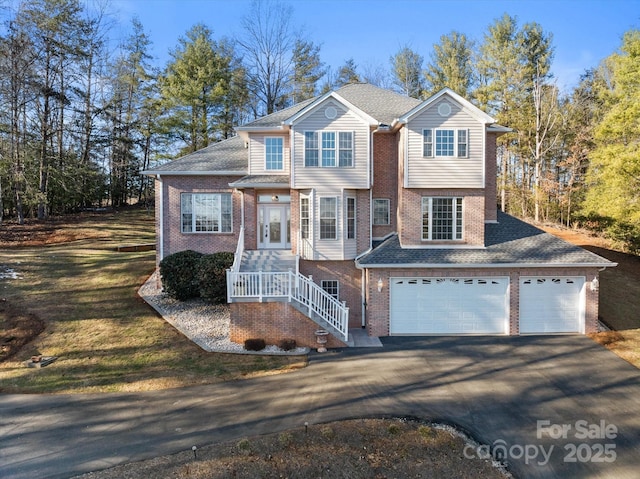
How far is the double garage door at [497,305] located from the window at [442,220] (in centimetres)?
193

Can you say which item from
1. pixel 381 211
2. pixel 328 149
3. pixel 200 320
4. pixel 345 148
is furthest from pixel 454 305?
pixel 200 320

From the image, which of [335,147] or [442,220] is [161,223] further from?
[442,220]

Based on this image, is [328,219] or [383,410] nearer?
[383,410]

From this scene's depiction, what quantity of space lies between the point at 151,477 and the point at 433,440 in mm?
5039

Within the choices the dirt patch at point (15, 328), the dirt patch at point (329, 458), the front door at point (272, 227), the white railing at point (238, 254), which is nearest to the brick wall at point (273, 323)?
the white railing at point (238, 254)

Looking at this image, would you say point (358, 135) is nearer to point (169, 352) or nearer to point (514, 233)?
point (514, 233)

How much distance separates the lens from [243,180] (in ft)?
49.5

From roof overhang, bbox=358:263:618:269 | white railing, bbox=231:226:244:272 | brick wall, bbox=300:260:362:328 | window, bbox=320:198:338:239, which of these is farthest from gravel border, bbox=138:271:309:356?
window, bbox=320:198:338:239

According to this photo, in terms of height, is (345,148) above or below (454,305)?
above

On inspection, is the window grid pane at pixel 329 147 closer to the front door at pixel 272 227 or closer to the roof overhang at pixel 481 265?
the front door at pixel 272 227

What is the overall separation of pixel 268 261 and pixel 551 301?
423 inches

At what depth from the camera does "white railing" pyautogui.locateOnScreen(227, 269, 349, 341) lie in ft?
39.7

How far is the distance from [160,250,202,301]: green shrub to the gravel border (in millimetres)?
385

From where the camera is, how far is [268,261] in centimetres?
1478
